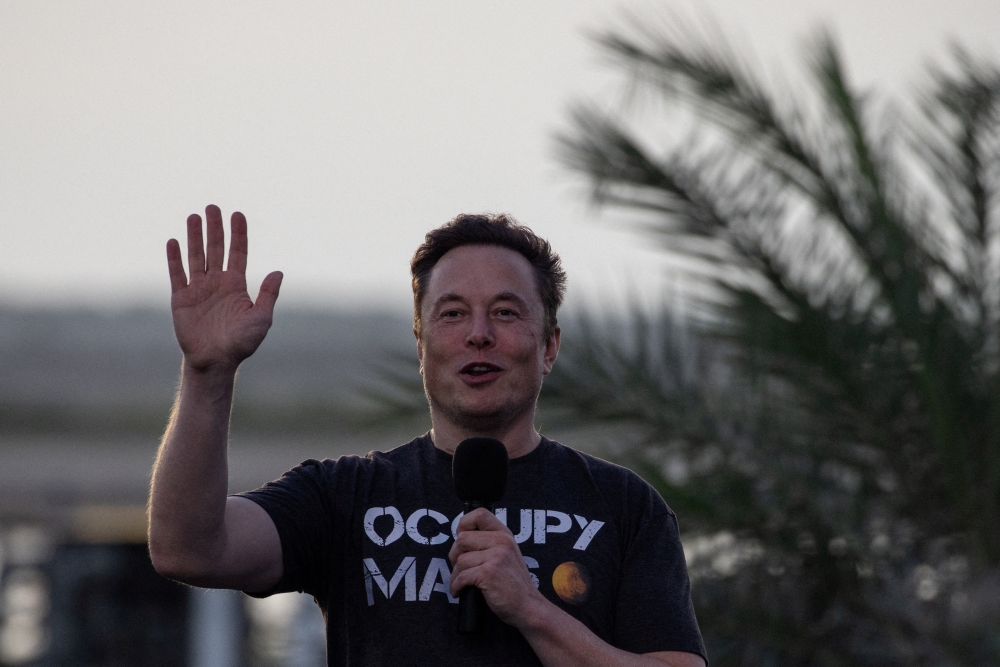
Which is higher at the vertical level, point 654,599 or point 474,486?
point 474,486

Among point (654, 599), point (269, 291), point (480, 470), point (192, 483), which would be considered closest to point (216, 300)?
point (269, 291)

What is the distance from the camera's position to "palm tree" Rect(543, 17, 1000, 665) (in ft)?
16.7

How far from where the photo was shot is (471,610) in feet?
7.43

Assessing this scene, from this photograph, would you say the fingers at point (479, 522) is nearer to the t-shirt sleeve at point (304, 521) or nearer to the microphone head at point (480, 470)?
the microphone head at point (480, 470)

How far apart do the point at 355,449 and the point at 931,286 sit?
7.15 metres

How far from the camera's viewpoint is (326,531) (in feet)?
8.41

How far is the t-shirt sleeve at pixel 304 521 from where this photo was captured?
248 centimetres

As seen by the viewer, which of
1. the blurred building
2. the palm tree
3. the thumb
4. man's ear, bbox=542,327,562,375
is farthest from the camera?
the blurred building

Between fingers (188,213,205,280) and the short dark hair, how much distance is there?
0.56m

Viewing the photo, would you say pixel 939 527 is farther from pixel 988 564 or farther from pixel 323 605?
pixel 323 605

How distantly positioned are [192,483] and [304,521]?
0.36 metres

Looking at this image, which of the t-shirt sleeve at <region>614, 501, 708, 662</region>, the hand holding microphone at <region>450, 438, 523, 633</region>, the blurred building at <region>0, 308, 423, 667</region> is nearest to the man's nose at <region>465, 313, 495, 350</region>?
the hand holding microphone at <region>450, 438, 523, 633</region>

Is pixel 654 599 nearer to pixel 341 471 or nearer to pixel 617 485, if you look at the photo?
pixel 617 485

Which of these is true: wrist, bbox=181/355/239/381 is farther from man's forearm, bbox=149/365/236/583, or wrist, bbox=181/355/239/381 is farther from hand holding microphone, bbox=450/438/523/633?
hand holding microphone, bbox=450/438/523/633
